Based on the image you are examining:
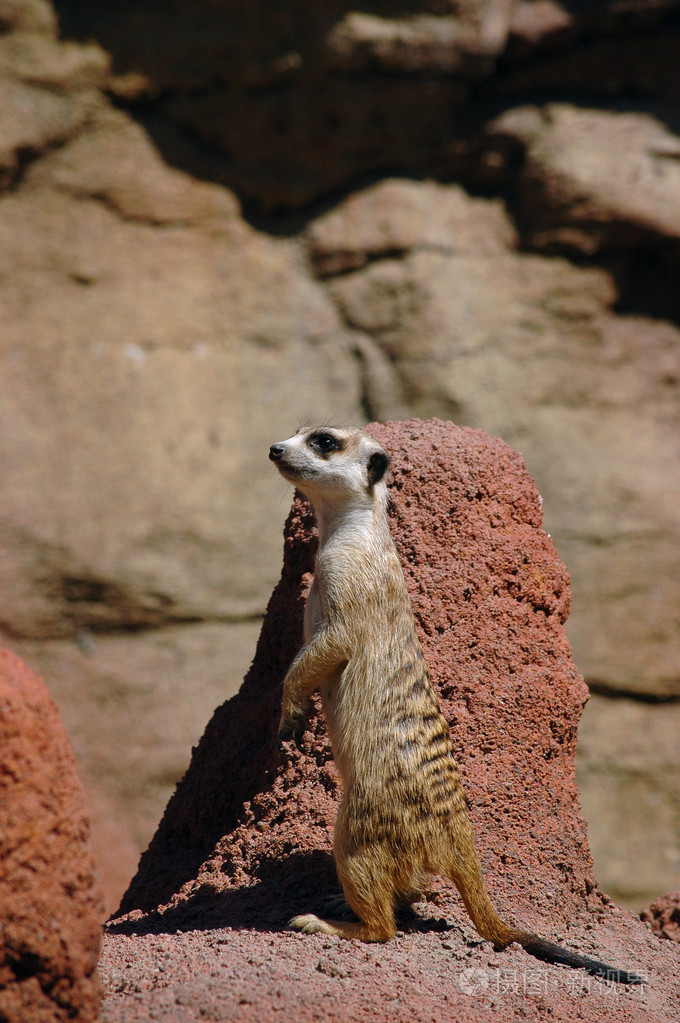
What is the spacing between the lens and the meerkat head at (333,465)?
2.71 metres

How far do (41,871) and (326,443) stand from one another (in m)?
1.44

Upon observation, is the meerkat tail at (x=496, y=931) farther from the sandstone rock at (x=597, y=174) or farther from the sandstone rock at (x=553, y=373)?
the sandstone rock at (x=597, y=174)

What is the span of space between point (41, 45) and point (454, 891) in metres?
5.71

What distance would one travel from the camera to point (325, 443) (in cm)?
275

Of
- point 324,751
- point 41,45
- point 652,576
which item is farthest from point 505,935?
point 41,45

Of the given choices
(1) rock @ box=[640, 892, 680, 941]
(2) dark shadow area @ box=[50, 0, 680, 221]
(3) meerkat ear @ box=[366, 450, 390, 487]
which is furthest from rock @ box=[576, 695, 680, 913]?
(3) meerkat ear @ box=[366, 450, 390, 487]

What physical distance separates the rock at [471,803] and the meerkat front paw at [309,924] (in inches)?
1.9

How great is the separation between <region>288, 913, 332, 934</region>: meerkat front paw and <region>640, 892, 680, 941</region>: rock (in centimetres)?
129

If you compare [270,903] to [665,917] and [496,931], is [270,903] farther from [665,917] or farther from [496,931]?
[665,917]

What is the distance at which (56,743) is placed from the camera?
65.3 inches

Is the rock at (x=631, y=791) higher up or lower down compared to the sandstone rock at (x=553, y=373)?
lower down

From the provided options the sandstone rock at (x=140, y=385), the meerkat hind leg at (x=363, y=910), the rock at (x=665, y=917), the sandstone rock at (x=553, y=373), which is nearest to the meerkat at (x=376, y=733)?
the meerkat hind leg at (x=363, y=910)

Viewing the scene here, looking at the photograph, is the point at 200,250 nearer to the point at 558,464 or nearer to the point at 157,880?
the point at 558,464

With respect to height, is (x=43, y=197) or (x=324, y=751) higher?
(x=43, y=197)
